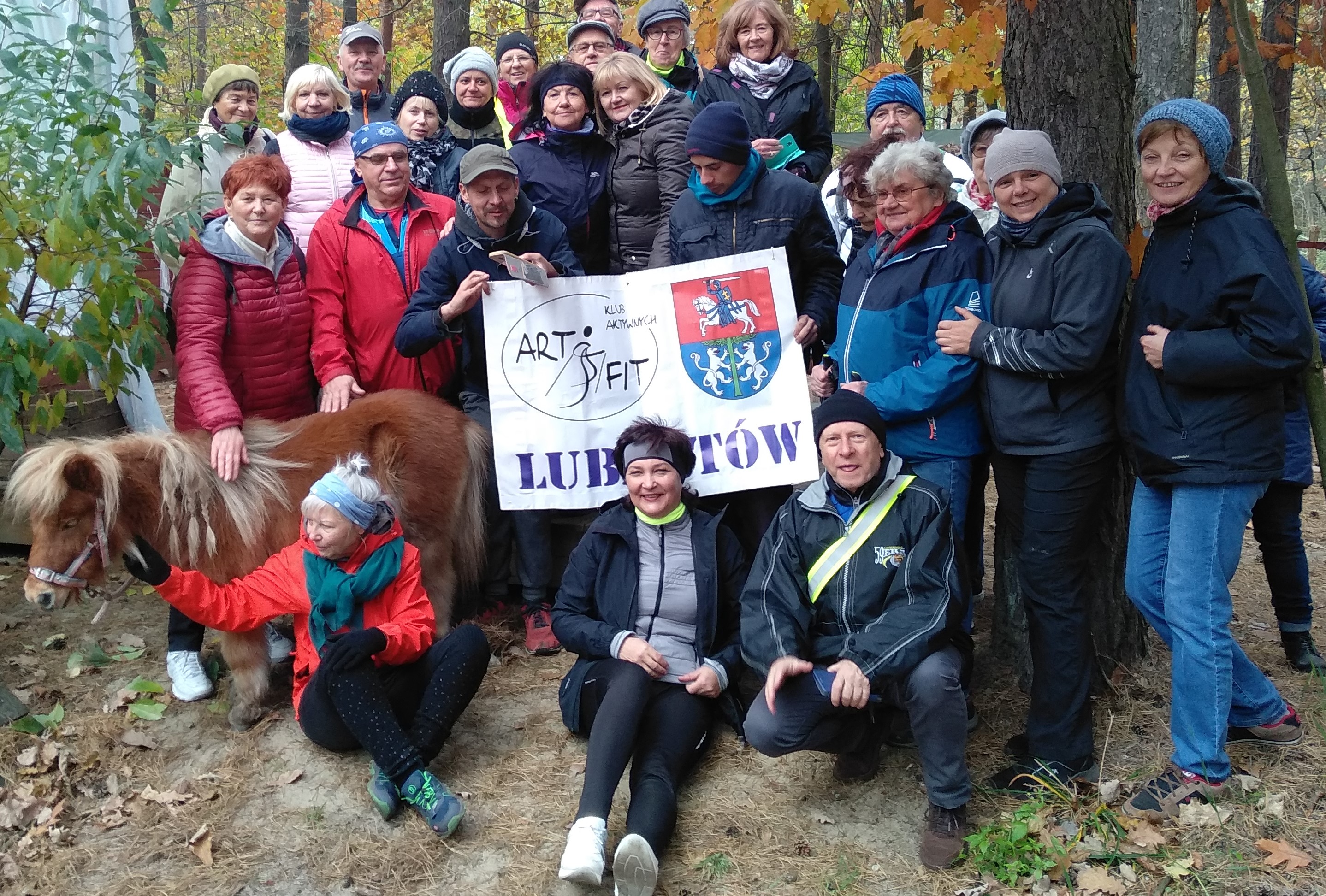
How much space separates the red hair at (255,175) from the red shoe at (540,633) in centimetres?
247

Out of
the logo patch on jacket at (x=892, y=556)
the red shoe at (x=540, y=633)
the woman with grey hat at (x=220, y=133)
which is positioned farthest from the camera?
the woman with grey hat at (x=220, y=133)

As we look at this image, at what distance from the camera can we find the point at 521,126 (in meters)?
5.82

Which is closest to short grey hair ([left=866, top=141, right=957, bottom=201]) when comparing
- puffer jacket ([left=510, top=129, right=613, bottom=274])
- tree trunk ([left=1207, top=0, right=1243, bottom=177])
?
puffer jacket ([left=510, top=129, right=613, bottom=274])

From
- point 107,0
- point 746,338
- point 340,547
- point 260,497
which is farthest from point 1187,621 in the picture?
point 107,0

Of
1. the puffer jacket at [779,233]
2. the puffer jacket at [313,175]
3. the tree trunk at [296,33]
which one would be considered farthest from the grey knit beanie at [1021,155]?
Answer: the tree trunk at [296,33]

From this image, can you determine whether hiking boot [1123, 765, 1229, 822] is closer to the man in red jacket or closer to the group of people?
the group of people

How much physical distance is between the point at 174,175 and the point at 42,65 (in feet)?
4.60

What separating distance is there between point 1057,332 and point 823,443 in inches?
36.3

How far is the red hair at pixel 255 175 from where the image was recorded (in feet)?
15.8

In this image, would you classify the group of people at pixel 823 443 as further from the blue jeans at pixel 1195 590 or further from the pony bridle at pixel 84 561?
the pony bridle at pixel 84 561

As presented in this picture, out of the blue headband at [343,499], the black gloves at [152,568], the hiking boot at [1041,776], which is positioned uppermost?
the blue headband at [343,499]

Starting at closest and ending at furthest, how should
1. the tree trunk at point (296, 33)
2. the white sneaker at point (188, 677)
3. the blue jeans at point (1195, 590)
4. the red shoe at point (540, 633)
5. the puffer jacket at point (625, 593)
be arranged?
the blue jeans at point (1195, 590) → the puffer jacket at point (625, 593) → the white sneaker at point (188, 677) → the red shoe at point (540, 633) → the tree trunk at point (296, 33)

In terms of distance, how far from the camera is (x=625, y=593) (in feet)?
14.1

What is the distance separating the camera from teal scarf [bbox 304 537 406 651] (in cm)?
415
